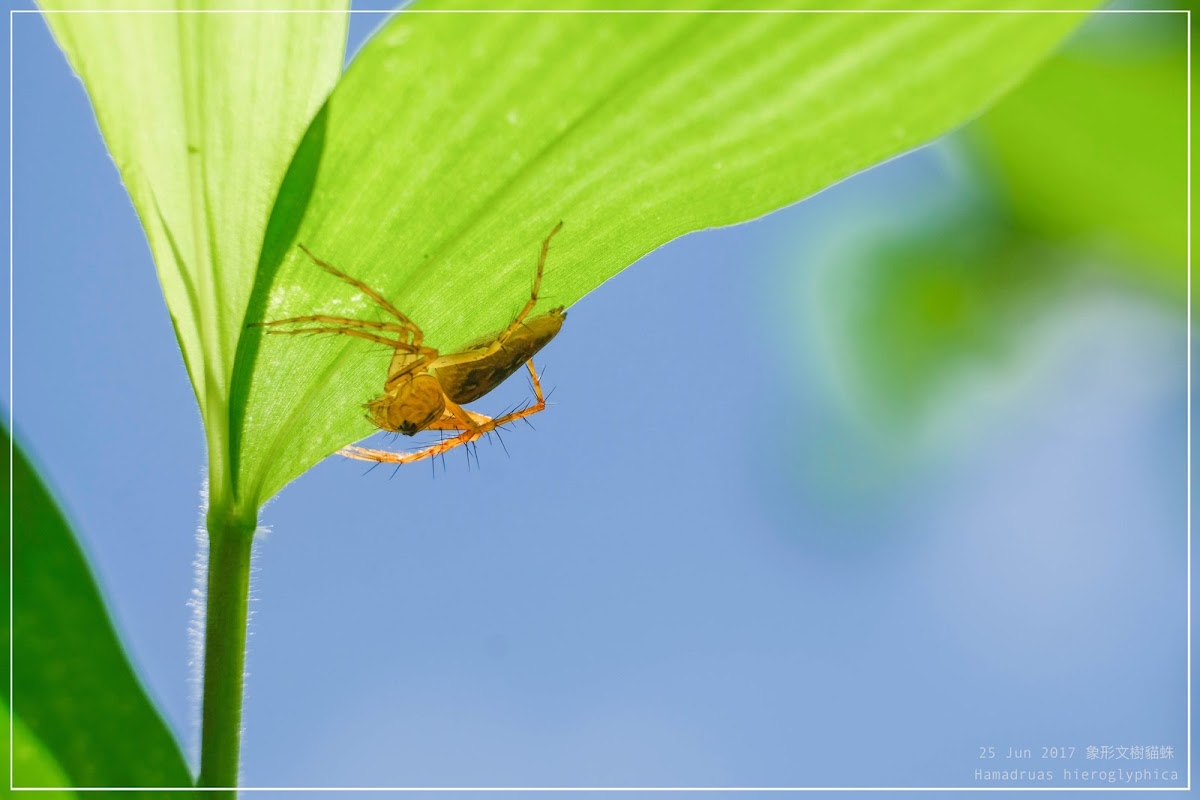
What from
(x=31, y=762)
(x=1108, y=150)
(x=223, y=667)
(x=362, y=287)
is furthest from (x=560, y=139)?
(x=1108, y=150)

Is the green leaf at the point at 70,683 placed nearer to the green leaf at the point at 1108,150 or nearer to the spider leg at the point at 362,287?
the spider leg at the point at 362,287

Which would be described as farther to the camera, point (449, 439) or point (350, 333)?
point (449, 439)

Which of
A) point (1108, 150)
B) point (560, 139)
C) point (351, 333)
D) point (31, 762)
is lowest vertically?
point (31, 762)

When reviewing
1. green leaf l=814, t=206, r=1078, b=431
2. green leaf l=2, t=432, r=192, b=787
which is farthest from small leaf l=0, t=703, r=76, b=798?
green leaf l=814, t=206, r=1078, b=431

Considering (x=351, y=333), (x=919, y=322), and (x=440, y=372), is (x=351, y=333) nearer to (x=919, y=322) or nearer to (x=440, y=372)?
(x=440, y=372)

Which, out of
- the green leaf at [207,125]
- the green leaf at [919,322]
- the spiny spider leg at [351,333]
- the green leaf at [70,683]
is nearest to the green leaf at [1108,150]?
the green leaf at [919,322]

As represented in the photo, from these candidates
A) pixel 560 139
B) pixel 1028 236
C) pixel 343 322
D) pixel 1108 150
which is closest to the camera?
pixel 560 139

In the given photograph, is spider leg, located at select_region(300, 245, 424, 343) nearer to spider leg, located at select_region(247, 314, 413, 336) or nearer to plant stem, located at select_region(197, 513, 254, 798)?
spider leg, located at select_region(247, 314, 413, 336)

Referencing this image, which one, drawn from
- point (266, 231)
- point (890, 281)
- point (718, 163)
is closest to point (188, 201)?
point (266, 231)
